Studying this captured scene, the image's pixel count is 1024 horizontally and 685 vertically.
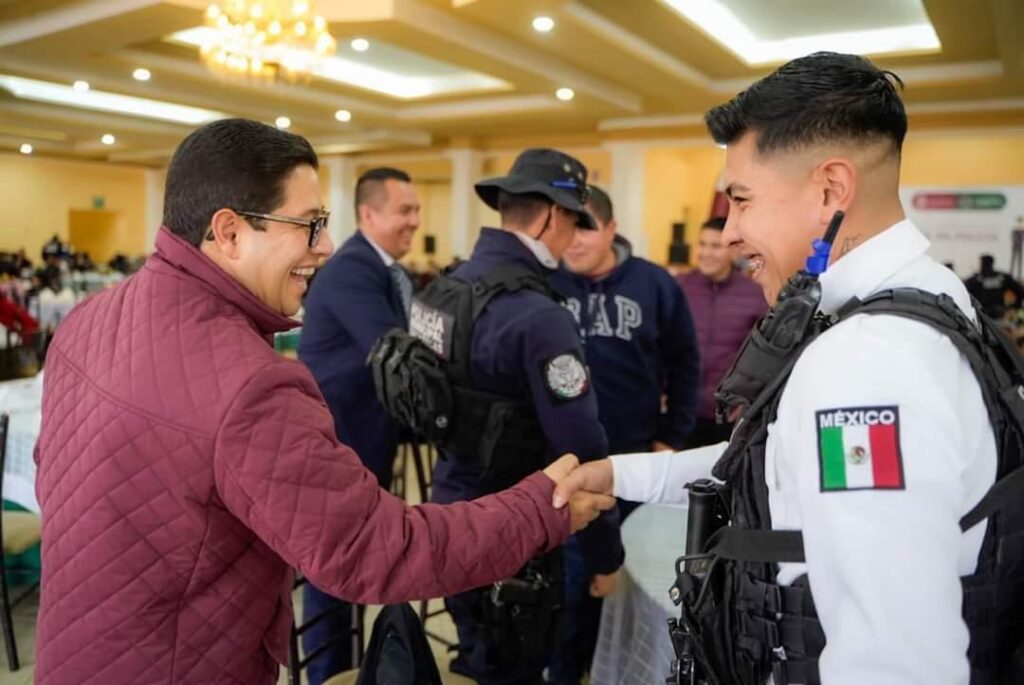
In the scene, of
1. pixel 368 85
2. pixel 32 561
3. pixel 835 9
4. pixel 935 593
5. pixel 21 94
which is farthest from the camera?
pixel 21 94

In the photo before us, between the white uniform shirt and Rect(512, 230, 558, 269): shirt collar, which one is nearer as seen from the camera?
the white uniform shirt

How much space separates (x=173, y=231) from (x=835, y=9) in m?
6.41

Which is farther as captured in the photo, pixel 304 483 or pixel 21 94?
pixel 21 94

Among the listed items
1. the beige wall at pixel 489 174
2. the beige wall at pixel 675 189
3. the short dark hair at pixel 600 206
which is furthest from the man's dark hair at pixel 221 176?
the beige wall at pixel 675 189

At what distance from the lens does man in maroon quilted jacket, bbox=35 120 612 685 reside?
3.34 ft

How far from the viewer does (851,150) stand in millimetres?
935

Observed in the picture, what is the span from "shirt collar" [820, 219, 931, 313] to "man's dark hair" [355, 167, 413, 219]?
2.47 m

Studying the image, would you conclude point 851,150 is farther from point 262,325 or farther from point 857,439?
point 262,325

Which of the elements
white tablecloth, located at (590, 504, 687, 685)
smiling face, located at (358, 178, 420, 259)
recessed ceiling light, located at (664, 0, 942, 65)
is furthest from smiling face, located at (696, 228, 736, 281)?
recessed ceiling light, located at (664, 0, 942, 65)

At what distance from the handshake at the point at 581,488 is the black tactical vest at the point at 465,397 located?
0.43 metres

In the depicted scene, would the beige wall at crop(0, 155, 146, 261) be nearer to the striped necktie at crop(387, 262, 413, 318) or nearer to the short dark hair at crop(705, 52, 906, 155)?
the striped necktie at crop(387, 262, 413, 318)

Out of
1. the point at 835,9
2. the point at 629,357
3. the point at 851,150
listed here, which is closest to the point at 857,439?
the point at 851,150

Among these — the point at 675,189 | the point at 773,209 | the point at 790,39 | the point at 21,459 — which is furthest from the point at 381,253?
the point at 675,189

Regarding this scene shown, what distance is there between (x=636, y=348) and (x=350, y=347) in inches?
39.8
